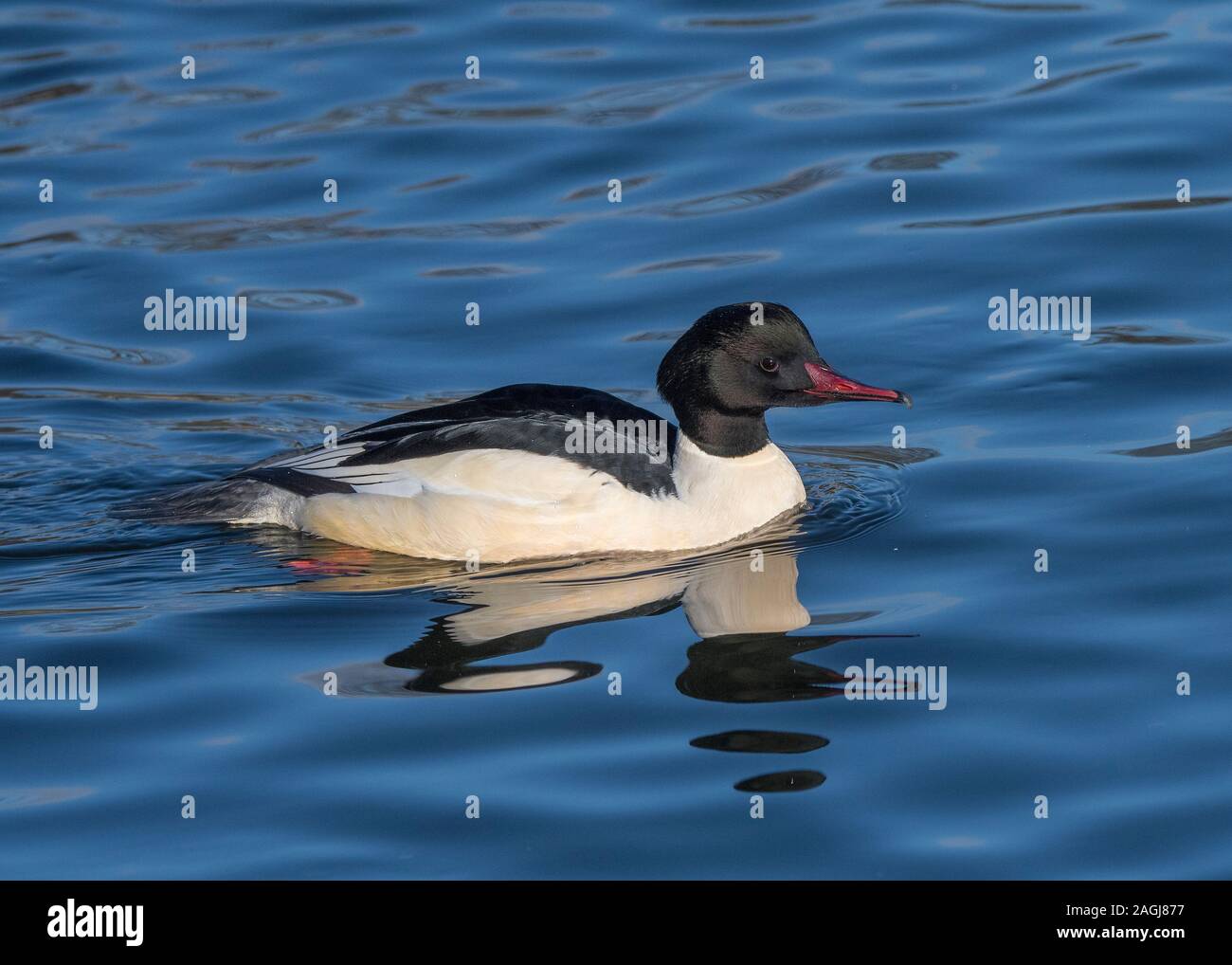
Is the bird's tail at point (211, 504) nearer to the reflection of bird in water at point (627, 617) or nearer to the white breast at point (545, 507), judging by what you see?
the white breast at point (545, 507)

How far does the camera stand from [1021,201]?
44.5 feet

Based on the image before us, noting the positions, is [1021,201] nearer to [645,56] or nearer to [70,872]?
[645,56]

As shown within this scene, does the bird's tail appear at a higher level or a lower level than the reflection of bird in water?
higher

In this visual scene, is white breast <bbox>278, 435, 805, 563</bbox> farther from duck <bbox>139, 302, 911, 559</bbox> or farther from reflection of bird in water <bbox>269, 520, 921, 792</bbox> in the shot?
reflection of bird in water <bbox>269, 520, 921, 792</bbox>

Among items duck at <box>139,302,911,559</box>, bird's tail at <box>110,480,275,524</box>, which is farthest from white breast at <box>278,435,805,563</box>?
bird's tail at <box>110,480,275,524</box>

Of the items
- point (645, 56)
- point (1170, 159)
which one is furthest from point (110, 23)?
point (1170, 159)

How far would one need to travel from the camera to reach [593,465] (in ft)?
30.1

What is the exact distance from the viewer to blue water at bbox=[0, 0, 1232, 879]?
6.79 meters

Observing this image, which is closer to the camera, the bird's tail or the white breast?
the white breast

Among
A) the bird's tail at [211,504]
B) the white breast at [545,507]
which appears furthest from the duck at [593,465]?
the bird's tail at [211,504]

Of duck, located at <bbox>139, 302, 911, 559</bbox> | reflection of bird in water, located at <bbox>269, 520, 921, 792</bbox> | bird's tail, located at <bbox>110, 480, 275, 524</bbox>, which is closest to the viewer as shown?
reflection of bird in water, located at <bbox>269, 520, 921, 792</bbox>

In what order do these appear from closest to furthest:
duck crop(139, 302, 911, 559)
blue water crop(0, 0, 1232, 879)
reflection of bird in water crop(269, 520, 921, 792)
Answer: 1. blue water crop(0, 0, 1232, 879)
2. reflection of bird in water crop(269, 520, 921, 792)
3. duck crop(139, 302, 911, 559)

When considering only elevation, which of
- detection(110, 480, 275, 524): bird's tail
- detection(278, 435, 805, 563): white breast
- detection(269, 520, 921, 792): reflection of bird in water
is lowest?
detection(269, 520, 921, 792): reflection of bird in water
